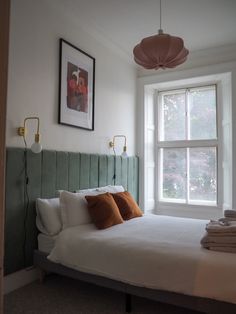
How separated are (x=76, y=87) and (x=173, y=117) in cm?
219

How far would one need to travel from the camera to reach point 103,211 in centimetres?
271

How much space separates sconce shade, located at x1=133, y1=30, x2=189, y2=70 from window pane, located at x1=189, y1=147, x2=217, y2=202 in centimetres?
229

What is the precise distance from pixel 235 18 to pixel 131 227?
2712 mm

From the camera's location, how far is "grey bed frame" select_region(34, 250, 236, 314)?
69.7 inches

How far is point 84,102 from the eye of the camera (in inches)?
136

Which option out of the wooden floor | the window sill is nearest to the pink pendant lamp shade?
the wooden floor

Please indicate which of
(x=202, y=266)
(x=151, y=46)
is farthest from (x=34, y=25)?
(x=202, y=266)

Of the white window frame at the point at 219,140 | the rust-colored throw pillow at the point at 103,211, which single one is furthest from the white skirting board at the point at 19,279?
the white window frame at the point at 219,140

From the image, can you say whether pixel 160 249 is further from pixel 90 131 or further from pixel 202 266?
pixel 90 131

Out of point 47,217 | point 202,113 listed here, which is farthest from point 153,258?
point 202,113

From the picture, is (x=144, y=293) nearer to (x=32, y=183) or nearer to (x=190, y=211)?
(x=32, y=183)

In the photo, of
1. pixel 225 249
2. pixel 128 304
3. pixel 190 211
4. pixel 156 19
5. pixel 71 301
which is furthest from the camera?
pixel 190 211

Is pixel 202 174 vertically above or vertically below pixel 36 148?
below

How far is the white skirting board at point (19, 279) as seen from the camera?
8.04ft
